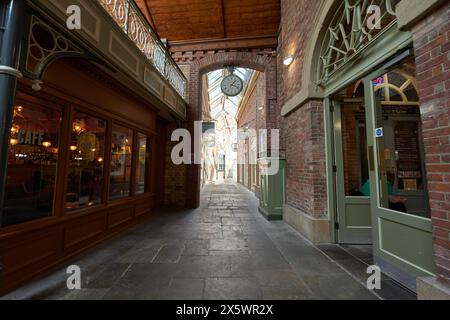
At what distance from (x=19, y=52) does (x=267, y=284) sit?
3435 mm

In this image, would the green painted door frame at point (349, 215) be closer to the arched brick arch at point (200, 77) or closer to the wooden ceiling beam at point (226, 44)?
the arched brick arch at point (200, 77)

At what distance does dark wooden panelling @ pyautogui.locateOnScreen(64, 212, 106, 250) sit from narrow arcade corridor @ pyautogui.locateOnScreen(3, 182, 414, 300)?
10.3 inches

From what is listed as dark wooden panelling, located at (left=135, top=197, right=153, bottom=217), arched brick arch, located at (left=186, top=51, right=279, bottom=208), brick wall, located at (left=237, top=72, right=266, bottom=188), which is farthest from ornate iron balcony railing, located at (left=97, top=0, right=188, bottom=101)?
brick wall, located at (left=237, top=72, right=266, bottom=188)

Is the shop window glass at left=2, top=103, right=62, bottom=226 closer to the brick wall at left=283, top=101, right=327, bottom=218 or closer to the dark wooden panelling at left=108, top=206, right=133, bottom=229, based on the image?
the dark wooden panelling at left=108, top=206, right=133, bottom=229

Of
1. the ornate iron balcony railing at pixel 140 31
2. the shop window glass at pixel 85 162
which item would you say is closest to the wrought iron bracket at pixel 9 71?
the shop window glass at pixel 85 162

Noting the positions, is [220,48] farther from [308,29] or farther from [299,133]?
[299,133]

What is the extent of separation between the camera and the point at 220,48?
23.5ft

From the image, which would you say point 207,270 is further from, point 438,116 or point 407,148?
point 407,148

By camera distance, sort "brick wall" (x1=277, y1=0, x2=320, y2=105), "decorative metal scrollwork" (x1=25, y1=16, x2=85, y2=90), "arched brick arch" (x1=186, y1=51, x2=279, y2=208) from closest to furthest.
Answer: "decorative metal scrollwork" (x1=25, y1=16, x2=85, y2=90), "brick wall" (x1=277, y1=0, x2=320, y2=105), "arched brick arch" (x1=186, y1=51, x2=279, y2=208)

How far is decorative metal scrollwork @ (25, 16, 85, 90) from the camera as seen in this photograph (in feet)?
6.55

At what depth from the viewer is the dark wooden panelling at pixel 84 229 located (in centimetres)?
295

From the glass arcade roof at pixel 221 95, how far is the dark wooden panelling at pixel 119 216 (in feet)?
26.4

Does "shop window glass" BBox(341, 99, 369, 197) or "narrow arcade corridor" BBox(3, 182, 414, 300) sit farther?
"shop window glass" BBox(341, 99, 369, 197)

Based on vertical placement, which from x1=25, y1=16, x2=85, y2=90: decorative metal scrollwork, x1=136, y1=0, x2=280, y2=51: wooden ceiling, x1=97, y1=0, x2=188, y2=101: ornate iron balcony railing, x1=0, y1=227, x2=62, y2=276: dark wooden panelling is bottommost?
x1=0, y1=227, x2=62, y2=276: dark wooden panelling
